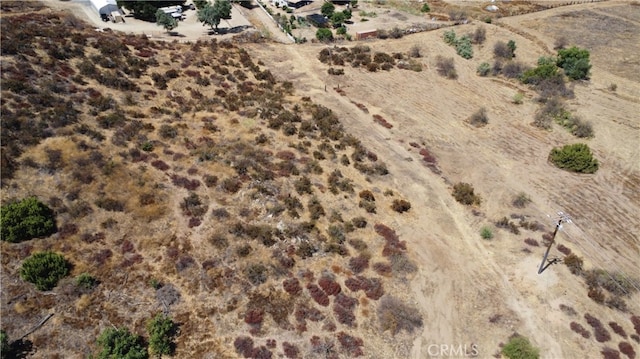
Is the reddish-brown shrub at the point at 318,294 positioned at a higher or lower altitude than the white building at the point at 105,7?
lower

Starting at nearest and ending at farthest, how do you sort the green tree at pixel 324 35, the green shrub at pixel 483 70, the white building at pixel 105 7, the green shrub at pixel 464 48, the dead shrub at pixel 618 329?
the dead shrub at pixel 618 329 → the green shrub at pixel 483 70 → the green shrub at pixel 464 48 → the white building at pixel 105 7 → the green tree at pixel 324 35

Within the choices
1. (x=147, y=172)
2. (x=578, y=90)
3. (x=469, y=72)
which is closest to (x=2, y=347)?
(x=147, y=172)

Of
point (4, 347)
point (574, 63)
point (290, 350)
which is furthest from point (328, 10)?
point (4, 347)

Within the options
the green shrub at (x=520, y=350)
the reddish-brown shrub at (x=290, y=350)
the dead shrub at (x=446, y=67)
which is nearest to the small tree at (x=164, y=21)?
the dead shrub at (x=446, y=67)

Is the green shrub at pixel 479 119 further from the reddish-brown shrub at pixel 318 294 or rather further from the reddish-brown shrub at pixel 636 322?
the reddish-brown shrub at pixel 318 294

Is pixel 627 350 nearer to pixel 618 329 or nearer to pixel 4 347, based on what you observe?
pixel 618 329

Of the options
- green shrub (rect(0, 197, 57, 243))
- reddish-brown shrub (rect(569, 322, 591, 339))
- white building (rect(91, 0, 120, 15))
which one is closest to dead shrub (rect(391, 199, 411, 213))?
reddish-brown shrub (rect(569, 322, 591, 339))

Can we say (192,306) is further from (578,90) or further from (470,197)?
(578,90)
